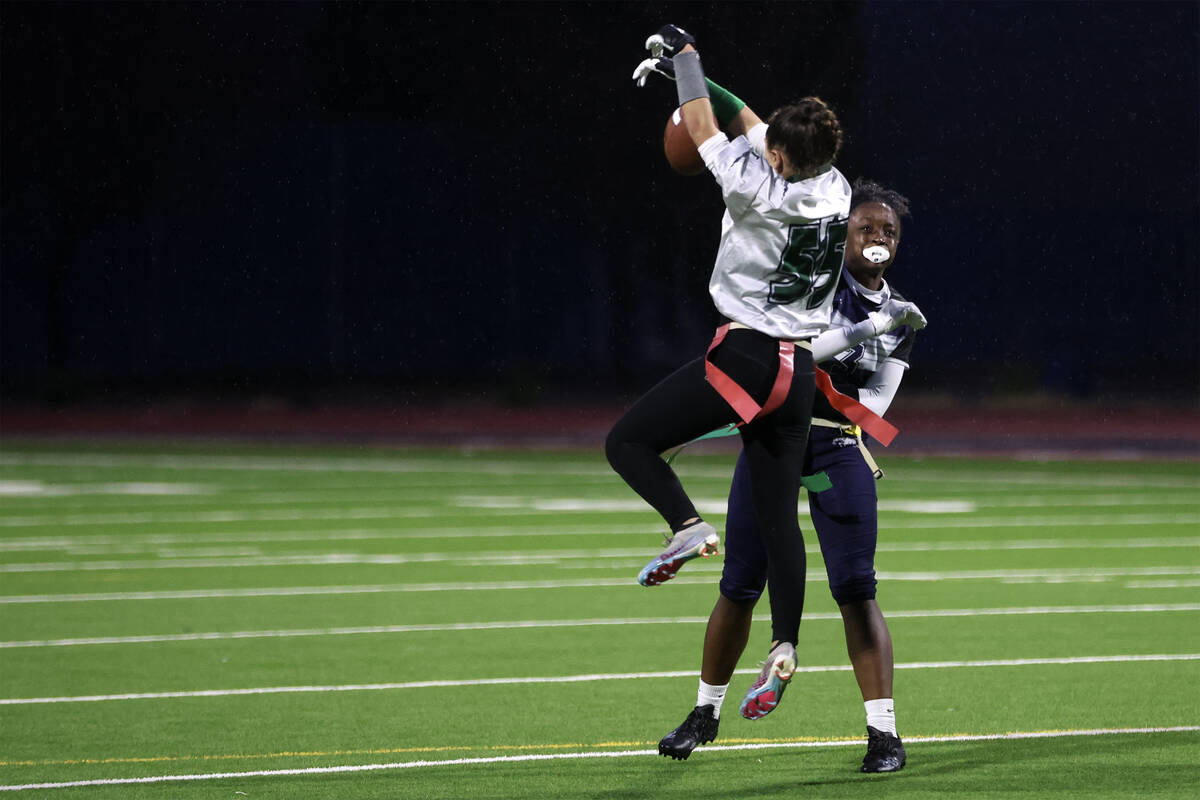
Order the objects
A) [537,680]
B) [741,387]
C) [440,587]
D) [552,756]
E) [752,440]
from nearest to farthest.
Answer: [741,387]
[752,440]
[552,756]
[537,680]
[440,587]

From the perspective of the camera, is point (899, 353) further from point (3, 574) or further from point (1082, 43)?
point (1082, 43)

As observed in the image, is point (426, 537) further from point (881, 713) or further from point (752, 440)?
point (752, 440)

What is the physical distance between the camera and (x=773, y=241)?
6297 millimetres

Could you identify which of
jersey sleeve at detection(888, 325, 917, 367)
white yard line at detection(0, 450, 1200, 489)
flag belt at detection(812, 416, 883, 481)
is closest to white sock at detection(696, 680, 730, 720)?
flag belt at detection(812, 416, 883, 481)

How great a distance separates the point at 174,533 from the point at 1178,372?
3269cm

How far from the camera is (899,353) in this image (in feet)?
24.2

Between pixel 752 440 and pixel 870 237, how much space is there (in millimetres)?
1118

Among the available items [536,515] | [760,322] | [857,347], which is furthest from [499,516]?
[760,322]

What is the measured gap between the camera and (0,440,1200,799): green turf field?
24.4 feet

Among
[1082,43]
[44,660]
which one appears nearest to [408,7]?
[1082,43]

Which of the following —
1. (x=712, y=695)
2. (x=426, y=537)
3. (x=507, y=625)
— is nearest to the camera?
(x=712, y=695)

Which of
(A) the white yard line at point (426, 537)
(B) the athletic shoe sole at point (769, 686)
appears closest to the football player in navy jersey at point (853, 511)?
(B) the athletic shoe sole at point (769, 686)

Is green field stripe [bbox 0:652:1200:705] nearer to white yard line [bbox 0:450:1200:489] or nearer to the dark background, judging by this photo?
white yard line [bbox 0:450:1200:489]

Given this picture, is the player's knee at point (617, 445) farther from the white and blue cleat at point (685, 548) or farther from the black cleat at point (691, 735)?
the black cleat at point (691, 735)
